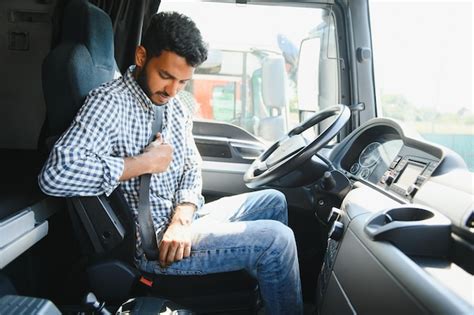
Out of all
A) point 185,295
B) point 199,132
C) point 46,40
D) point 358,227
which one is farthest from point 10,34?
point 358,227

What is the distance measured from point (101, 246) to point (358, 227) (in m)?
0.74

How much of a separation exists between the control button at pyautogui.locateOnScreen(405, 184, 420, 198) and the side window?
39.7 inches

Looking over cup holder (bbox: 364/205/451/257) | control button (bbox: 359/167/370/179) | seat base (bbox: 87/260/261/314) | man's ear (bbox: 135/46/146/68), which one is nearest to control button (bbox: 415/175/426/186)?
cup holder (bbox: 364/205/451/257)

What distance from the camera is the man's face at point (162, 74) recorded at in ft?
4.61

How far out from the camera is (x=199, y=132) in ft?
7.88

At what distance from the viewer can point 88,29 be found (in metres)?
1.57

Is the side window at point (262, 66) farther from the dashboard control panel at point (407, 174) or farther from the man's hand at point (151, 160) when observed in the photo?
the man's hand at point (151, 160)

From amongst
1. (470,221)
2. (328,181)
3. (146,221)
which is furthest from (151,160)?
(470,221)

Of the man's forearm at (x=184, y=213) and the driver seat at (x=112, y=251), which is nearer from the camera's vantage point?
the driver seat at (x=112, y=251)

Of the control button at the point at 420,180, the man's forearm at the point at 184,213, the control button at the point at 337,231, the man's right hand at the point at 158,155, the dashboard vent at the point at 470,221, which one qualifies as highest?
the man's right hand at the point at 158,155

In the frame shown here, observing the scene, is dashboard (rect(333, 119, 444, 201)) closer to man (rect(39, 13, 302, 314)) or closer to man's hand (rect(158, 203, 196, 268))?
man (rect(39, 13, 302, 314))

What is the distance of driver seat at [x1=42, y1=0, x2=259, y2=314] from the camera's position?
132cm

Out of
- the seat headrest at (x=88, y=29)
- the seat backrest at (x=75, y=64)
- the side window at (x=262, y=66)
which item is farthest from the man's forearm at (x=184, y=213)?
the side window at (x=262, y=66)

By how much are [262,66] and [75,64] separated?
1131 mm
